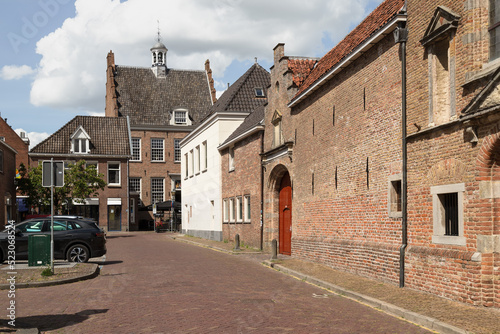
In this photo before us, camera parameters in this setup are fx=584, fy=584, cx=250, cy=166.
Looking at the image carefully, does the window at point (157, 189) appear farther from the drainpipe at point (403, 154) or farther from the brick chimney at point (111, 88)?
the drainpipe at point (403, 154)

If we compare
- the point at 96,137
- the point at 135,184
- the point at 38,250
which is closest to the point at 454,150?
the point at 38,250

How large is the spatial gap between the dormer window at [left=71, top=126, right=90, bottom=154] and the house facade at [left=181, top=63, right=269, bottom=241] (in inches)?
578

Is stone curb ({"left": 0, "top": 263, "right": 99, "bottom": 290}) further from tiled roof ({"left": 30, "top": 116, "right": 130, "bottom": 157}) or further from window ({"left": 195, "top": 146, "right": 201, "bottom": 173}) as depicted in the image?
tiled roof ({"left": 30, "top": 116, "right": 130, "bottom": 157})

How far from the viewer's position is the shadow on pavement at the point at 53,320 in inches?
346

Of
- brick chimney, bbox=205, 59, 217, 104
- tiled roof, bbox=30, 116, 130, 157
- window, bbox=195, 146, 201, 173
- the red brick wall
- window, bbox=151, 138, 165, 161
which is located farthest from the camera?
brick chimney, bbox=205, 59, 217, 104

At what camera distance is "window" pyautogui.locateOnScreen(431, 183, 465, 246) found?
10805 mm

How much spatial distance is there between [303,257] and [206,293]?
856cm

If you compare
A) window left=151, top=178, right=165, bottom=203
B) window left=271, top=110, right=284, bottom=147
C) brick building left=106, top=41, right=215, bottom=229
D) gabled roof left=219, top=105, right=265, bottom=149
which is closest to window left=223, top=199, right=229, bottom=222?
gabled roof left=219, top=105, right=265, bottom=149

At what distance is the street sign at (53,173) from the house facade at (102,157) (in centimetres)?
3927

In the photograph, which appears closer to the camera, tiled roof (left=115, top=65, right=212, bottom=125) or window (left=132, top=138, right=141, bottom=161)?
window (left=132, top=138, right=141, bottom=161)

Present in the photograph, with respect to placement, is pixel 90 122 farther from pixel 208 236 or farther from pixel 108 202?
pixel 208 236

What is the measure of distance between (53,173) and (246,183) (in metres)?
14.3

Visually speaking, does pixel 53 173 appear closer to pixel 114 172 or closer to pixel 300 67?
pixel 300 67

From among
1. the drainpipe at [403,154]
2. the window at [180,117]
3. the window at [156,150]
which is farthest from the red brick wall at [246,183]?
the window at [180,117]
